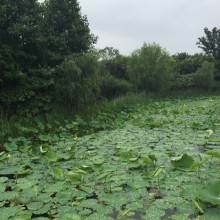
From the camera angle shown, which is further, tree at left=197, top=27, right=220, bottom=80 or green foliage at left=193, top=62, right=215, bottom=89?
tree at left=197, top=27, right=220, bottom=80

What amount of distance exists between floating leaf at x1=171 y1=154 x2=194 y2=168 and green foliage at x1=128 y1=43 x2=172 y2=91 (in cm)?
1629

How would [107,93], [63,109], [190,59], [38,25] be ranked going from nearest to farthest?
[63,109]
[38,25]
[107,93]
[190,59]

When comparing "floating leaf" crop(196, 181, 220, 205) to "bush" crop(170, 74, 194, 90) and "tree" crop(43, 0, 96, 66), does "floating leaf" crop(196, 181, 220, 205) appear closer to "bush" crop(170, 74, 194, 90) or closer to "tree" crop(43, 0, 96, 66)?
"tree" crop(43, 0, 96, 66)

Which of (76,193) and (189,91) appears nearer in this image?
(76,193)

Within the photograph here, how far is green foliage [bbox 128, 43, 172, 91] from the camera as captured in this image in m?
20.4

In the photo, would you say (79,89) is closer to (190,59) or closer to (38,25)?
(38,25)

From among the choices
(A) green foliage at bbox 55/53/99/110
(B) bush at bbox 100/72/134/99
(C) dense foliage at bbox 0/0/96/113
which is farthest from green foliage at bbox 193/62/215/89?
(A) green foliage at bbox 55/53/99/110

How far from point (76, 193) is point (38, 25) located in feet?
31.1

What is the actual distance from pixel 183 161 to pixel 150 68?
1670 centimetres

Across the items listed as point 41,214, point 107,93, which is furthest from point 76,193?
point 107,93

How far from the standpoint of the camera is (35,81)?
1118cm

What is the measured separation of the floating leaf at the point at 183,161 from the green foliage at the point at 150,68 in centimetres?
1629

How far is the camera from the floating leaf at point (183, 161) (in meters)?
4.07

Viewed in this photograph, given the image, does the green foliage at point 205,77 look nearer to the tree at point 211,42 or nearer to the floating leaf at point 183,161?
the tree at point 211,42
